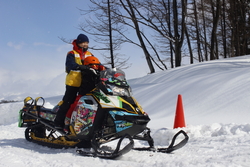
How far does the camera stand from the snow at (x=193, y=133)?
294cm

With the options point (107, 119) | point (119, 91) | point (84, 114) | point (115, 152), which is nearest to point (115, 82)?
point (119, 91)

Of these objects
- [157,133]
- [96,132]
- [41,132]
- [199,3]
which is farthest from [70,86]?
[199,3]

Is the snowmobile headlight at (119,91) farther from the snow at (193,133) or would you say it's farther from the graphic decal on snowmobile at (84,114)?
the snow at (193,133)

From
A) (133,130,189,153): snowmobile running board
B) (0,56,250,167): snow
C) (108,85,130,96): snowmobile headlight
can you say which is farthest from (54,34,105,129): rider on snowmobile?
(133,130,189,153): snowmobile running board

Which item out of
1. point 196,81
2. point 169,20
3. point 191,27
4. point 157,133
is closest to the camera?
point 157,133

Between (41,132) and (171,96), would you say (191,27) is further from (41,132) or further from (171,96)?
(41,132)

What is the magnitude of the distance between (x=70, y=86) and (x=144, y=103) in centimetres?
417

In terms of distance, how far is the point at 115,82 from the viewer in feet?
11.1

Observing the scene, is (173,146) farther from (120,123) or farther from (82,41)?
(82,41)

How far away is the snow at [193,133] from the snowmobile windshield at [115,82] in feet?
2.81

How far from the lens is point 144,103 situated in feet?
25.0

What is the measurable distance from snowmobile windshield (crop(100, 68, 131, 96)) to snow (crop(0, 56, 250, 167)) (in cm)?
86

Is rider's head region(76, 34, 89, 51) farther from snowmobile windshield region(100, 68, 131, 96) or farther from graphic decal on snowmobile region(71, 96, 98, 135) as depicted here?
graphic decal on snowmobile region(71, 96, 98, 135)

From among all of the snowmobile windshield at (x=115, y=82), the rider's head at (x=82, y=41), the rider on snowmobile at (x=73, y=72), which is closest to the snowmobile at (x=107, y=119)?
the snowmobile windshield at (x=115, y=82)
